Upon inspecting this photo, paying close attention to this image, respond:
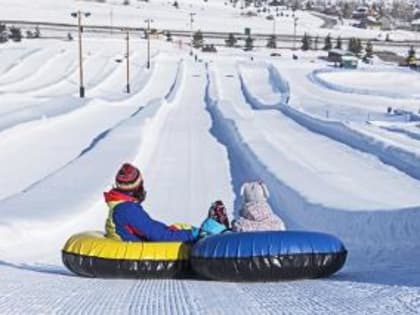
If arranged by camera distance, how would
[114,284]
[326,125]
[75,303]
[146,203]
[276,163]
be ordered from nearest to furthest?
[75,303] → [114,284] → [146,203] → [276,163] → [326,125]

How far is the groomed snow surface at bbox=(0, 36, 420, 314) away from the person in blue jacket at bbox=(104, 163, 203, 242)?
419mm

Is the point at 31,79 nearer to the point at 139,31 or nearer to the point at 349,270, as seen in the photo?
the point at 349,270

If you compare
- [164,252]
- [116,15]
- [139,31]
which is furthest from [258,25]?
[164,252]

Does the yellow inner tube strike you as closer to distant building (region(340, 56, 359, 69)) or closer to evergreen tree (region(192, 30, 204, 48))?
distant building (region(340, 56, 359, 69))

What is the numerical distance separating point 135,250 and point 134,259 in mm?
75

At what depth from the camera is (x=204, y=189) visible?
51.9 feet

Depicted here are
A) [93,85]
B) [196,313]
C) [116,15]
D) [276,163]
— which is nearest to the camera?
[196,313]

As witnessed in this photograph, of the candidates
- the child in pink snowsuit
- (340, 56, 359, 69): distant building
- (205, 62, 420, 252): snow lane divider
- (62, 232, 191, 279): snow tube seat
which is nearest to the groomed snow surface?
(205, 62, 420, 252): snow lane divider

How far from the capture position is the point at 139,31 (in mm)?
123812

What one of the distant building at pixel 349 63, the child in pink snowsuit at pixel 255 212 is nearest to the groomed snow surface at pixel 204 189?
the child in pink snowsuit at pixel 255 212

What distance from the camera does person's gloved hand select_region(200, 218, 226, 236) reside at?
7284mm

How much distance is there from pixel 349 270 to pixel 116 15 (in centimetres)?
15508

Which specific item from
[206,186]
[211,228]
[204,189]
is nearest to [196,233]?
[211,228]

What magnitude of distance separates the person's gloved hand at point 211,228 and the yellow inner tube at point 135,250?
226 mm
